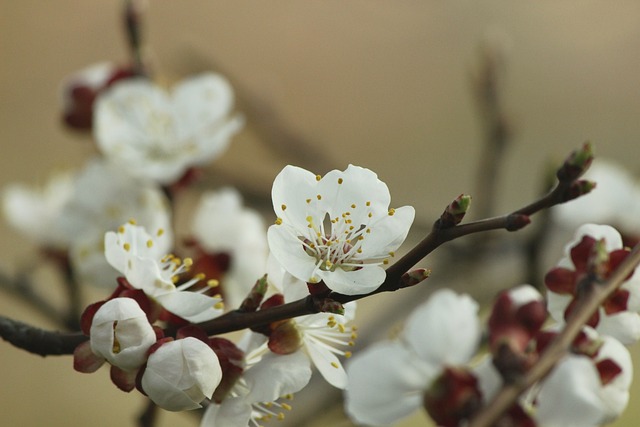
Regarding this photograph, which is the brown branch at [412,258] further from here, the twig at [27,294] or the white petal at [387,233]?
the twig at [27,294]

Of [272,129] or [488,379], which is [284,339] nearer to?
[488,379]

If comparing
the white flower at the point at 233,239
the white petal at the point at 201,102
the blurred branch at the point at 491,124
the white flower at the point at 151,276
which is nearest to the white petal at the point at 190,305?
the white flower at the point at 151,276

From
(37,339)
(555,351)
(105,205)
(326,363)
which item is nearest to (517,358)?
(555,351)

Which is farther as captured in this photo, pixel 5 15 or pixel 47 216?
pixel 5 15

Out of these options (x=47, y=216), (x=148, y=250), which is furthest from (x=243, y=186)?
(x=148, y=250)

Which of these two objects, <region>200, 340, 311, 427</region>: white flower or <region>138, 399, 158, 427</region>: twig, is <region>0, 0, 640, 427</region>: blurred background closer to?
<region>138, 399, 158, 427</region>: twig

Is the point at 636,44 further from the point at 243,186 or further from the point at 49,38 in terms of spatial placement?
the point at 243,186
